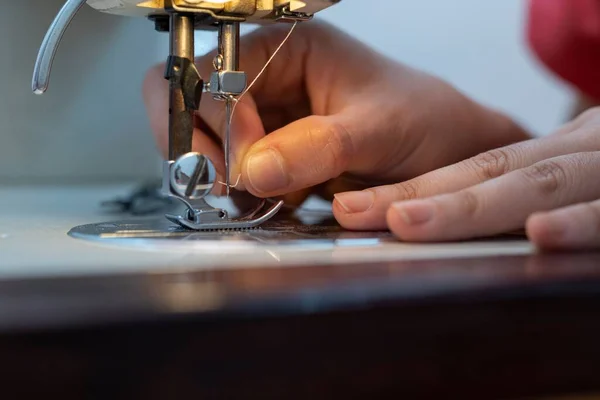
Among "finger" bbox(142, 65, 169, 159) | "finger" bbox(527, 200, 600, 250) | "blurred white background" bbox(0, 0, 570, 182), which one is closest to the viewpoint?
"finger" bbox(527, 200, 600, 250)

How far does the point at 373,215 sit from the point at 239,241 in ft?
0.44

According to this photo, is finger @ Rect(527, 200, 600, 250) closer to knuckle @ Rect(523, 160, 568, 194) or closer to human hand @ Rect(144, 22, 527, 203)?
knuckle @ Rect(523, 160, 568, 194)

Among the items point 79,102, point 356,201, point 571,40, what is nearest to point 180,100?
point 356,201

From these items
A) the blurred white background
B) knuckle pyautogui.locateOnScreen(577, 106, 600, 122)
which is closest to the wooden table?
knuckle pyautogui.locateOnScreen(577, 106, 600, 122)

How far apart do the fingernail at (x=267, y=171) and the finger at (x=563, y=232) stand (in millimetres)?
258

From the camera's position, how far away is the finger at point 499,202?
22.4 inches

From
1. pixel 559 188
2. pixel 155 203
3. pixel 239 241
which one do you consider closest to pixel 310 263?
pixel 239 241

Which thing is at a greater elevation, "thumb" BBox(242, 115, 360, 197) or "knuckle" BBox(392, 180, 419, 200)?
"thumb" BBox(242, 115, 360, 197)

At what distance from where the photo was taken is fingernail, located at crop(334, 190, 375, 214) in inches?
26.4

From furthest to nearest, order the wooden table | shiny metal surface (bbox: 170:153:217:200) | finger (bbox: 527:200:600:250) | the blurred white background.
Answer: the blurred white background → shiny metal surface (bbox: 170:153:217:200) → finger (bbox: 527:200:600:250) → the wooden table

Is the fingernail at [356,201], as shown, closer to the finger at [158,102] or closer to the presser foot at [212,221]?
the presser foot at [212,221]

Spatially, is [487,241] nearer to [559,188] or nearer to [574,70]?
[559,188]

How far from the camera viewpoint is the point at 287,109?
3.27 ft

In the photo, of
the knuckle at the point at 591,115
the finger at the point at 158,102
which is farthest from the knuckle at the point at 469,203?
the finger at the point at 158,102
